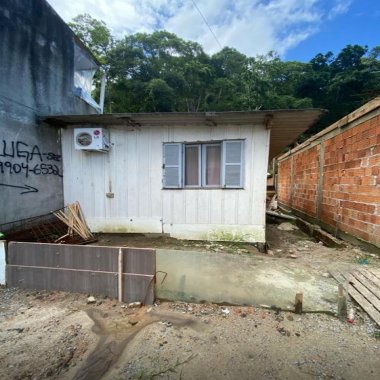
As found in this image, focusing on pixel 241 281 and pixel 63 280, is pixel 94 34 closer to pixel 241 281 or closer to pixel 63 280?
pixel 63 280

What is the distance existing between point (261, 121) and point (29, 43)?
206 inches

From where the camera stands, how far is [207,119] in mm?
4637

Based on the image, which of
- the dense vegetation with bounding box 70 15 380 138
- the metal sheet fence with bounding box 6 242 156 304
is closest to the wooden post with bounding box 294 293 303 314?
the metal sheet fence with bounding box 6 242 156 304

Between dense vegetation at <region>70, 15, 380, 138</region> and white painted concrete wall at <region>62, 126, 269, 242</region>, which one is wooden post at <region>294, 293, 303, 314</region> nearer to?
white painted concrete wall at <region>62, 126, 269, 242</region>

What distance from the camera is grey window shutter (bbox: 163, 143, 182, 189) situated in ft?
16.6

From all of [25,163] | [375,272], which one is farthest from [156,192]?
[375,272]

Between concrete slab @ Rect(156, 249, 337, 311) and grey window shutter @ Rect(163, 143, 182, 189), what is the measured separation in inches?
65.0

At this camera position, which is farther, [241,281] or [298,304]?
[241,281]

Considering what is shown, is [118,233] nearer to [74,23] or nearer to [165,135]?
[165,135]

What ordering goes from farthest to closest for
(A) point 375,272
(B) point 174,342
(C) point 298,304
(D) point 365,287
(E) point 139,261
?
(A) point 375,272 < (D) point 365,287 < (E) point 139,261 < (C) point 298,304 < (B) point 174,342

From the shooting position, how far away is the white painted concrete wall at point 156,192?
4859 millimetres

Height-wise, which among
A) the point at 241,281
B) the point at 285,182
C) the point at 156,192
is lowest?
the point at 241,281

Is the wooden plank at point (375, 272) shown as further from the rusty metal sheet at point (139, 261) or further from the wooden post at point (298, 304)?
the rusty metal sheet at point (139, 261)

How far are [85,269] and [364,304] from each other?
11.5 feet
